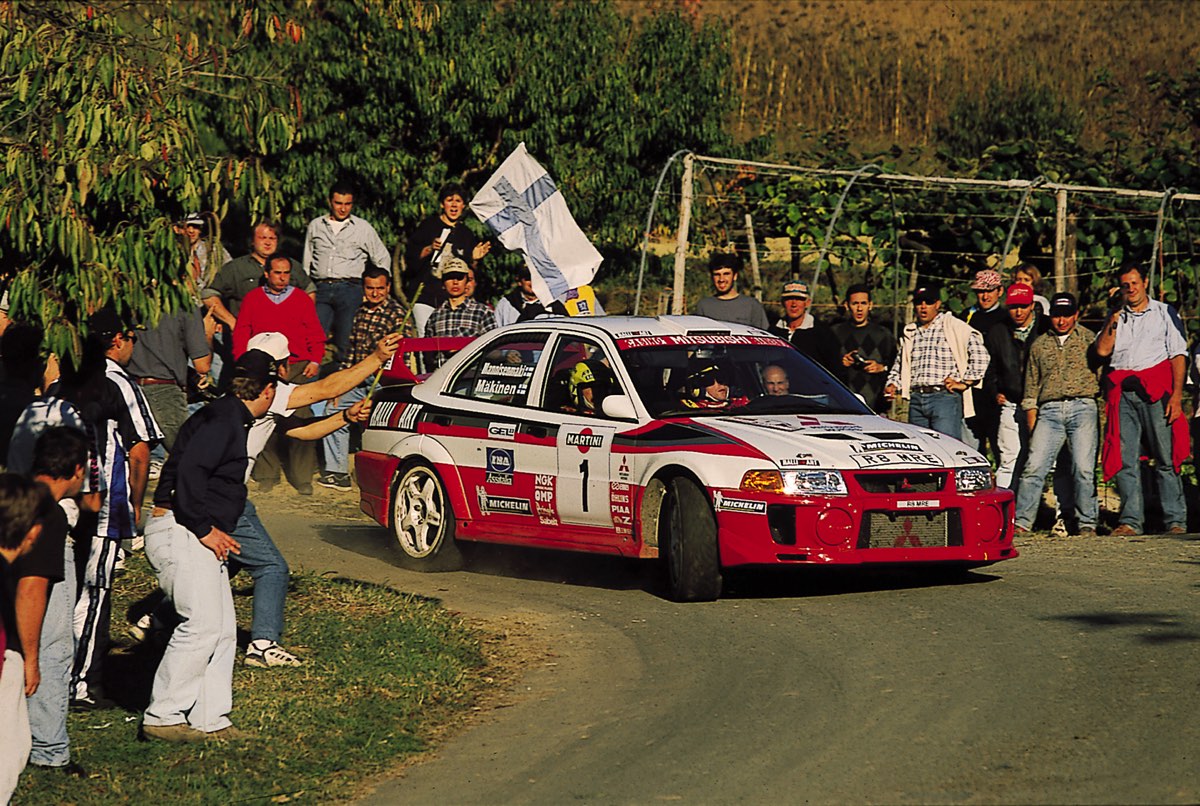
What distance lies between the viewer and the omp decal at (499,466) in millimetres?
11984

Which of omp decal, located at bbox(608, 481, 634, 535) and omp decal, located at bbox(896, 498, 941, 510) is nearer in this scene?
omp decal, located at bbox(896, 498, 941, 510)

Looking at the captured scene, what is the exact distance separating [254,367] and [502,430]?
393 cm

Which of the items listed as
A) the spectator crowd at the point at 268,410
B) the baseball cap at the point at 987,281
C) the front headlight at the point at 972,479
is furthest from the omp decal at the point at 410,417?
the baseball cap at the point at 987,281

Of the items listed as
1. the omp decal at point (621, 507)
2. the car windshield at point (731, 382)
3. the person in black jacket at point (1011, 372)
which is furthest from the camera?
the person in black jacket at point (1011, 372)

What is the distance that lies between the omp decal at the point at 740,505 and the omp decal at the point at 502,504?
1.73m

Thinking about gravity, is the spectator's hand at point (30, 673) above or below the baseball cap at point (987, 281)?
below

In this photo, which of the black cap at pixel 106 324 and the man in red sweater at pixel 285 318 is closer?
the black cap at pixel 106 324

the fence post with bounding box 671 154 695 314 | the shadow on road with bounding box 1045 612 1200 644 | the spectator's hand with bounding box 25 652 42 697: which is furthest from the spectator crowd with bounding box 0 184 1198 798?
the fence post with bounding box 671 154 695 314

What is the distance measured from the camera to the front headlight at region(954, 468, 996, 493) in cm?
1081

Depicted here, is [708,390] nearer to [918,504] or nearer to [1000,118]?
[918,504]

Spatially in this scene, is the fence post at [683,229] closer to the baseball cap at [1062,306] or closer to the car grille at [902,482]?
the baseball cap at [1062,306]

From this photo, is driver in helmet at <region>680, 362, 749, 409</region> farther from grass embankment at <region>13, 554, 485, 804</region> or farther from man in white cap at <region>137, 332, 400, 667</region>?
man in white cap at <region>137, 332, 400, 667</region>

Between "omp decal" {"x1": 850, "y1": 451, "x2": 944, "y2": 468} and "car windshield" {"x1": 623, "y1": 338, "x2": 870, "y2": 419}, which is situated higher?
"car windshield" {"x1": 623, "y1": 338, "x2": 870, "y2": 419}

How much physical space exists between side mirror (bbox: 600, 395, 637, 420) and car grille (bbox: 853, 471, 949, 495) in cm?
156
